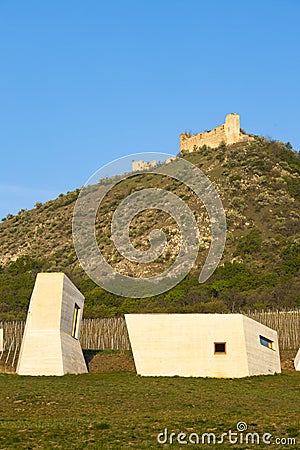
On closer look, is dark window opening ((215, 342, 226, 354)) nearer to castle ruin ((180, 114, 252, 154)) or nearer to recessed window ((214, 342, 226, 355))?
recessed window ((214, 342, 226, 355))

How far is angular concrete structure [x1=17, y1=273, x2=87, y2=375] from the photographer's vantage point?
31.7 metres

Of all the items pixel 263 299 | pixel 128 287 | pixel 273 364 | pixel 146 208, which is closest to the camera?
pixel 273 364

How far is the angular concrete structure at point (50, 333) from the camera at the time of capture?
31689 millimetres

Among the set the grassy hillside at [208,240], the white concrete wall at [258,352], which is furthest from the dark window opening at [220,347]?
the grassy hillside at [208,240]

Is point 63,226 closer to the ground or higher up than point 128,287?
higher up

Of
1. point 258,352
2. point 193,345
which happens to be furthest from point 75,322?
point 258,352

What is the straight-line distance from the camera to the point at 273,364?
117 ft

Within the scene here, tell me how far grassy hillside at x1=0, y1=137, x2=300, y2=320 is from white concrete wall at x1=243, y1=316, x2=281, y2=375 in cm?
2193

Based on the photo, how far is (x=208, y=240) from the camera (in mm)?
75438

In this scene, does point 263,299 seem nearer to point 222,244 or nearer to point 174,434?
point 222,244

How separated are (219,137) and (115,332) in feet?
204

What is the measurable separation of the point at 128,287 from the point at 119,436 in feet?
175

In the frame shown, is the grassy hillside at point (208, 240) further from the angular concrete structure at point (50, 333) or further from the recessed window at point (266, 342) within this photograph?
the angular concrete structure at point (50, 333)

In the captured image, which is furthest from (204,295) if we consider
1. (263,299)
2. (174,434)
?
(174,434)
